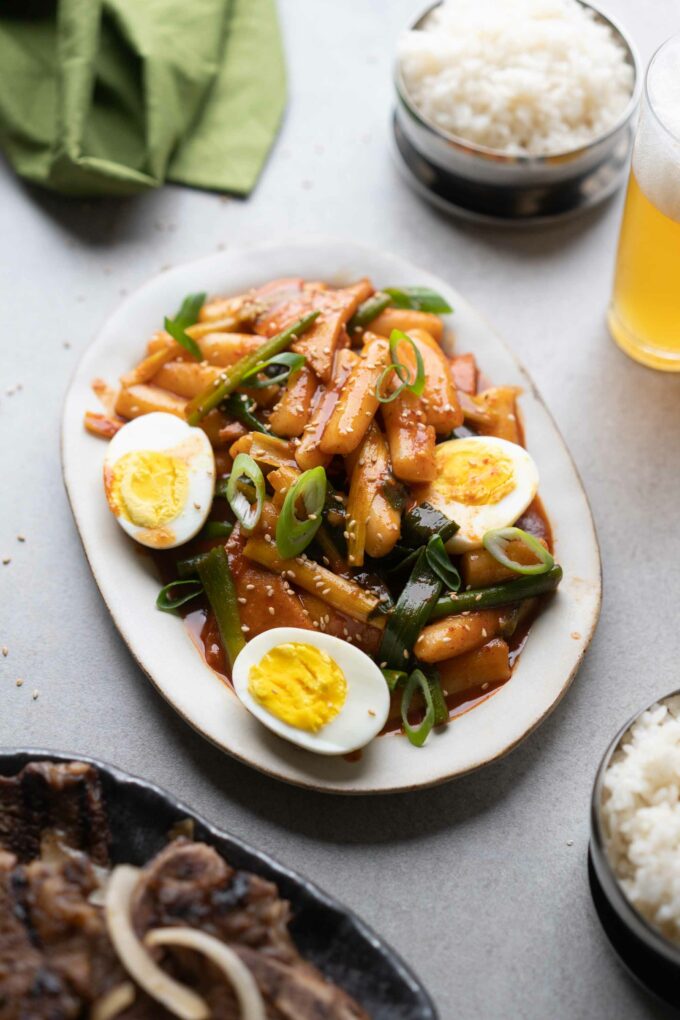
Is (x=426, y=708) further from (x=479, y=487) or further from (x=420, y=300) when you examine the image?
(x=420, y=300)

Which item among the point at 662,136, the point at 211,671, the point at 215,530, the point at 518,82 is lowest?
the point at 211,671

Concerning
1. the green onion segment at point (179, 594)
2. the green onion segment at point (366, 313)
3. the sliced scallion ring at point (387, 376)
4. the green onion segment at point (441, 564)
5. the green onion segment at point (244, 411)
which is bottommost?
the green onion segment at point (179, 594)

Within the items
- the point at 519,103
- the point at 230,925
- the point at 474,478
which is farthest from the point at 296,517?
the point at 519,103

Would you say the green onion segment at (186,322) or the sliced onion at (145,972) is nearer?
the sliced onion at (145,972)

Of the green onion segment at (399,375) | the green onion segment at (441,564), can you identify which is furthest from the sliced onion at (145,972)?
the green onion segment at (399,375)

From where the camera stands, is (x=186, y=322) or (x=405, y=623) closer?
(x=405, y=623)

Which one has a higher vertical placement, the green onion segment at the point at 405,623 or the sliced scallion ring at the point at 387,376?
the sliced scallion ring at the point at 387,376

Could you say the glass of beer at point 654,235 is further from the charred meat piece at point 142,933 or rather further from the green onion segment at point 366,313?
the charred meat piece at point 142,933
